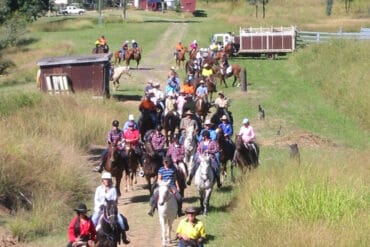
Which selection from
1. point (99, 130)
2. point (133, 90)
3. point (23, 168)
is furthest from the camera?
point (133, 90)

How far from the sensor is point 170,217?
16000 mm

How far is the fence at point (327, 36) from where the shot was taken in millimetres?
53062

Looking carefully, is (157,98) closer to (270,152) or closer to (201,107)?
(201,107)

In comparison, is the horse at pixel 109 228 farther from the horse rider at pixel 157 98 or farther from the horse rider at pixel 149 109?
the horse rider at pixel 157 98

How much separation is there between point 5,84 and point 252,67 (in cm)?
1671

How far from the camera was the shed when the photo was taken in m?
35.1

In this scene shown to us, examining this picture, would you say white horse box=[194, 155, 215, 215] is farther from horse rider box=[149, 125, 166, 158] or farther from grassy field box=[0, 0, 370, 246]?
horse rider box=[149, 125, 166, 158]

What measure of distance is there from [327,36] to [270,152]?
32017 millimetres

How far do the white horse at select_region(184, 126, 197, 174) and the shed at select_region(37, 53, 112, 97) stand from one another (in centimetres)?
1430

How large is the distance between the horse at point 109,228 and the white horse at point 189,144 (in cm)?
610

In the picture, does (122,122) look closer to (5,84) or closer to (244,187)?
(244,187)

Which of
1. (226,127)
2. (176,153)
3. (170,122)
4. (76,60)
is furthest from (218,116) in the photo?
(76,60)

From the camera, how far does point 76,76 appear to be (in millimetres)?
35375

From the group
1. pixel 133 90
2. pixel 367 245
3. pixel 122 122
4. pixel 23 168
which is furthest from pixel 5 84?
pixel 367 245
